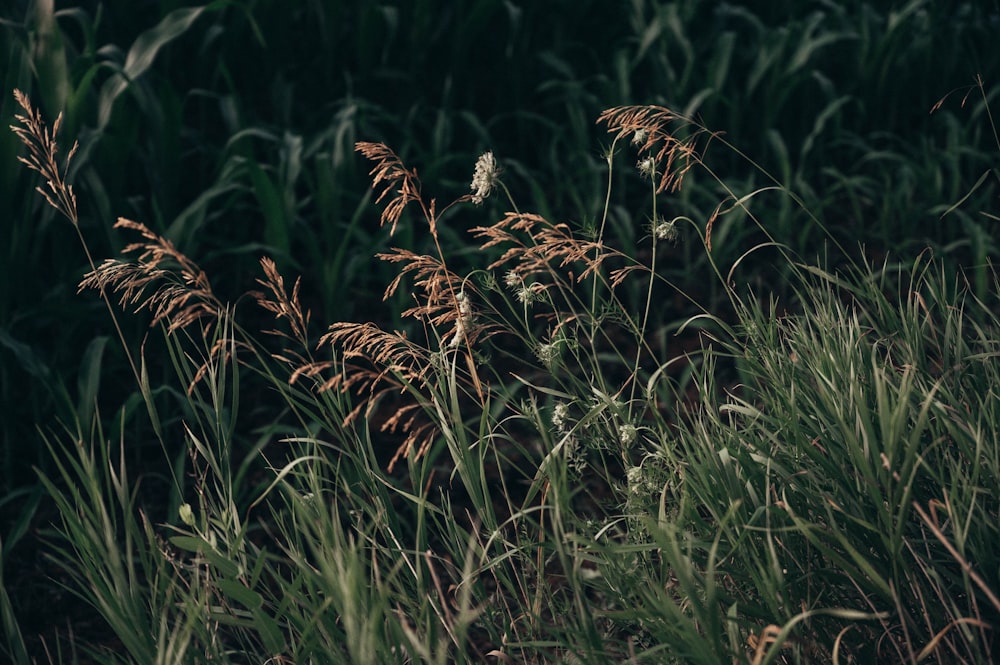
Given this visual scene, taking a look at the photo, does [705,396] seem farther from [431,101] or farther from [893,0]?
[893,0]

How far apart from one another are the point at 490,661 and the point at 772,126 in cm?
210

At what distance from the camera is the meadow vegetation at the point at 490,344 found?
0.97m

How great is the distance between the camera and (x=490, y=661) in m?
1.53

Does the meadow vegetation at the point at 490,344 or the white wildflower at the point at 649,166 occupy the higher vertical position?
the white wildflower at the point at 649,166

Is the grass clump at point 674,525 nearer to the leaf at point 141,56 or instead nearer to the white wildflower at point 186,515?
the white wildflower at point 186,515

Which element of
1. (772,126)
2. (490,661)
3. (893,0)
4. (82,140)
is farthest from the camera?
(893,0)

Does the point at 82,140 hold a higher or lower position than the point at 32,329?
higher

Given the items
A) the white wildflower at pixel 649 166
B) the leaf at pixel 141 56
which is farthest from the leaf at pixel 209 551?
the leaf at pixel 141 56

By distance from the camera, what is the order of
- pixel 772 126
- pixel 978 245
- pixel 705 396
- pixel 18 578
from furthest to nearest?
1. pixel 772 126
2. pixel 978 245
3. pixel 18 578
4. pixel 705 396

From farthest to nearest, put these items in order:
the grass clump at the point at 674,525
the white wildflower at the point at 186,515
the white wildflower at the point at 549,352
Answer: the white wildflower at the point at 549,352, the white wildflower at the point at 186,515, the grass clump at the point at 674,525

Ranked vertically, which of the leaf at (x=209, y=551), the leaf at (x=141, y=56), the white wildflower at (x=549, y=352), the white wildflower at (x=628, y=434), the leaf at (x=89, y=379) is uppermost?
the leaf at (x=141, y=56)

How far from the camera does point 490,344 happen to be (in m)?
1.12

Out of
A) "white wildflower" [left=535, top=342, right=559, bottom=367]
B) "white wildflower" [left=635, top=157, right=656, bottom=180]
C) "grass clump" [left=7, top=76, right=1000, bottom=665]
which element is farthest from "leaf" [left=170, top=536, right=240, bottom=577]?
"white wildflower" [left=635, top=157, right=656, bottom=180]

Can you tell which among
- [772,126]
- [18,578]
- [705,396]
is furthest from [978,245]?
[18,578]
